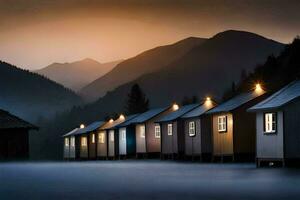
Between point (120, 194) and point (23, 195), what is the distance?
2396 millimetres

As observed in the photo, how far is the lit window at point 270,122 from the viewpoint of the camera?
111 feet

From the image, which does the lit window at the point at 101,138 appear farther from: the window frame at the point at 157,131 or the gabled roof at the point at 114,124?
the window frame at the point at 157,131

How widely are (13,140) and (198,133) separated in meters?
22.9

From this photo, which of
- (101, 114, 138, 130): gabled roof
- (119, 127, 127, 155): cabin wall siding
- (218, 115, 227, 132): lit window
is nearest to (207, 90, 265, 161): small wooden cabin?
(218, 115, 227, 132): lit window

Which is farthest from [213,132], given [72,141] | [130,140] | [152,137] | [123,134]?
[72,141]

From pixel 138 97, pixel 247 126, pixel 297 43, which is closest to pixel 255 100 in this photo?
pixel 247 126

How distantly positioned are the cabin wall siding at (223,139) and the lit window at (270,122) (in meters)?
9.30

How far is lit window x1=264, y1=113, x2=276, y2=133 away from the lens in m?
33.9

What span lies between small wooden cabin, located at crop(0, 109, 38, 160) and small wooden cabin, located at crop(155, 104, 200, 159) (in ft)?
44.7

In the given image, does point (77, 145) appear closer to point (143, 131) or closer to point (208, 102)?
point (143, 131)

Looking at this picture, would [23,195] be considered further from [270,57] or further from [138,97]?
[138,97]

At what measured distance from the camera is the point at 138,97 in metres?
139

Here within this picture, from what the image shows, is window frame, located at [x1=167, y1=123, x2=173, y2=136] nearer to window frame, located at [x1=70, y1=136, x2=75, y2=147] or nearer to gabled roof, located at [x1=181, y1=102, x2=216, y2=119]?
gabled roof, located at [x1=181, y1=102, x2=216, y2=119]

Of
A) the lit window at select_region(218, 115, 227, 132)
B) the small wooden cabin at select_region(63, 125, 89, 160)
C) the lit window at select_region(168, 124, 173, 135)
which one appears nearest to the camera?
the lit window at select_region(218, 115, 227, 132)
